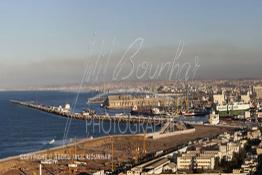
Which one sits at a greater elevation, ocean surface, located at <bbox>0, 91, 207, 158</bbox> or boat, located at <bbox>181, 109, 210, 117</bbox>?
boat, located at <bbox>181, 109, 210, 117</bbox>

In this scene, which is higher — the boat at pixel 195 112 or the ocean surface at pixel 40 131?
the boat at pixel 195 112

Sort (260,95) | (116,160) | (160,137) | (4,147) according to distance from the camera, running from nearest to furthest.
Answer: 1. (116,160)
2. (4,147)
3. (160,137)
4. (260,95)

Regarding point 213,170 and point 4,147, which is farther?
point 4,147

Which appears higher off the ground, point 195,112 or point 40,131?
point 195,112

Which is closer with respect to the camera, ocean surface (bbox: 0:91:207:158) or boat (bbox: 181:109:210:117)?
ocean surface (bbox: 0:91:207:158)

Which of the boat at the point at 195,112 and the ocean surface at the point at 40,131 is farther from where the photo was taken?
the boat at the point at 195,112

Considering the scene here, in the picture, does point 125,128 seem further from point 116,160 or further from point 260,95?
point 260,95

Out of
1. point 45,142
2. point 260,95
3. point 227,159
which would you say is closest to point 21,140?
point 45,142

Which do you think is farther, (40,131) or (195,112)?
(195,112)

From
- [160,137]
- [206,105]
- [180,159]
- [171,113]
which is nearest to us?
[180,159]
